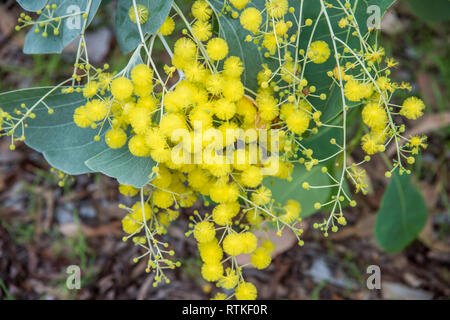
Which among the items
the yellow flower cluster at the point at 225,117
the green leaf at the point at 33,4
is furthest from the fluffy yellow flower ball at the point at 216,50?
the green leaf at the point at 33,4

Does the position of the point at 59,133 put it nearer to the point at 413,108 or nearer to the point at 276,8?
the point at 276,8

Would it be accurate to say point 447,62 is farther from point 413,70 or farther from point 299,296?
point 299,296

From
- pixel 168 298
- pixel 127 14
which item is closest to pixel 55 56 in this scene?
pixel 127 14

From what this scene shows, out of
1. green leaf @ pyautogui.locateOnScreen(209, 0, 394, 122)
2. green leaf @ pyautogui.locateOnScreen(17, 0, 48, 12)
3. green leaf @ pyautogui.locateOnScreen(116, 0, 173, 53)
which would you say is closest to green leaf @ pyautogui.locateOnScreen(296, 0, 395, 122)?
green leaf @ pyautogui.locateOnScreen(209, 0, 394, 122)

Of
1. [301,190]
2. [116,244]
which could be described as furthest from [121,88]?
[116,244]

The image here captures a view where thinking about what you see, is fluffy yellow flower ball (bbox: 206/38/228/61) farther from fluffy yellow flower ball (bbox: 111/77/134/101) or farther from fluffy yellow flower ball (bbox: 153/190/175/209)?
fluffy yellow flower ball (bbox: 153/190/175/209)

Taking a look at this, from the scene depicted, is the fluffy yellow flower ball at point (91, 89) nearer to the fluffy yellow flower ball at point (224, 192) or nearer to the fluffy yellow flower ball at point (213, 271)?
the fluffy yellow flower ball at point (224, 192)
